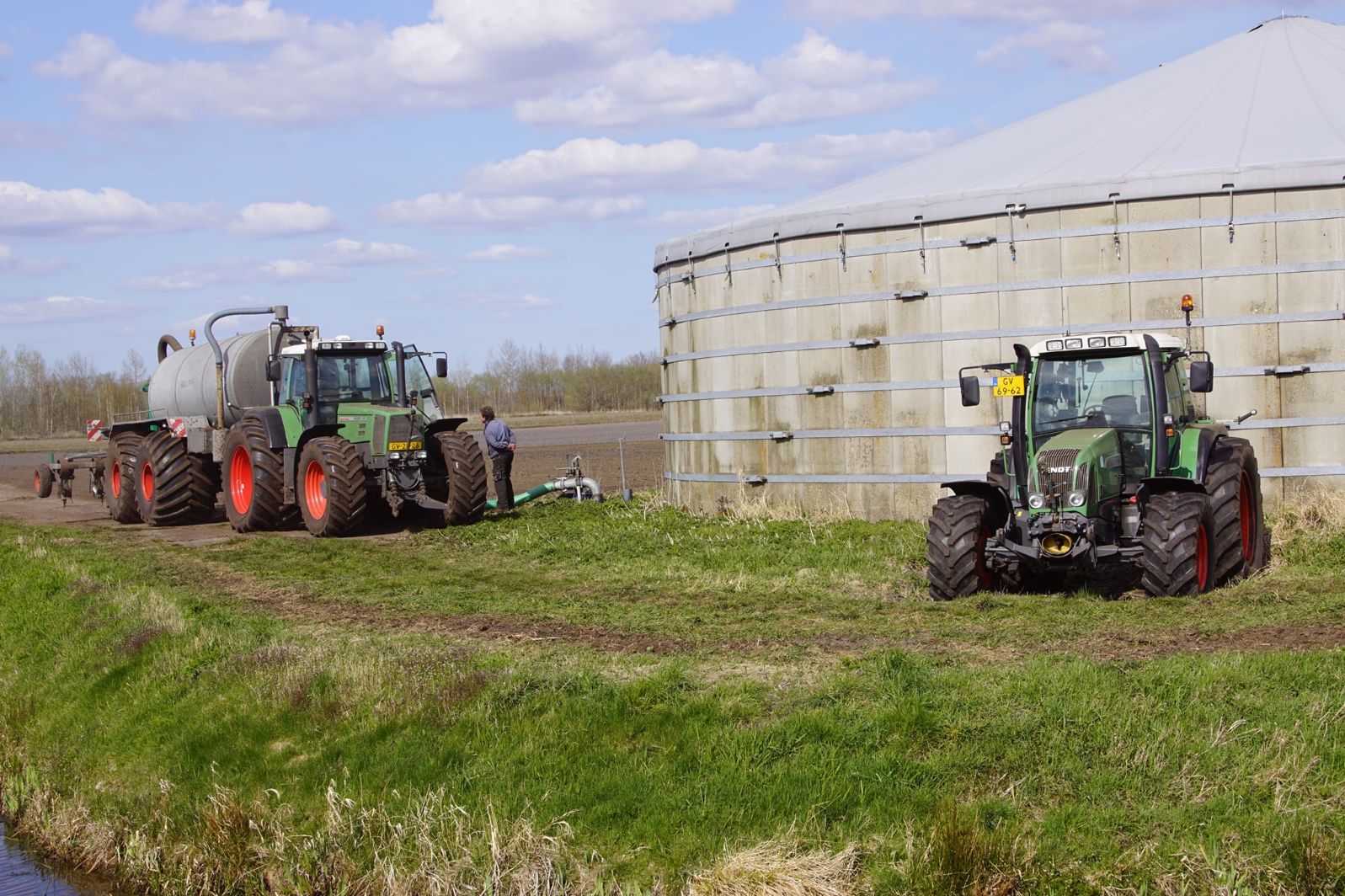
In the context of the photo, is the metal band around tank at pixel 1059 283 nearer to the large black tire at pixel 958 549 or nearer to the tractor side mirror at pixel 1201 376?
the tractor side mirror at pixel 1201 376

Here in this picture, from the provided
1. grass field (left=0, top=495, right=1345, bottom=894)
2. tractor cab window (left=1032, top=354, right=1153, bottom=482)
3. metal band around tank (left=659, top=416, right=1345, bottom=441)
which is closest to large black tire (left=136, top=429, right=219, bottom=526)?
metal band around tank (left=659, top=416, right=1345, bottom=441)

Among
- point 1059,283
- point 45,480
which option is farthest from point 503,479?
point 45,480

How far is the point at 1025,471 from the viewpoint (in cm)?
1225

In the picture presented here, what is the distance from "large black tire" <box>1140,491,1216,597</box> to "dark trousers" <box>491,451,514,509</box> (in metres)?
11.3

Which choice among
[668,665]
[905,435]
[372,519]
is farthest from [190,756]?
[372,519]

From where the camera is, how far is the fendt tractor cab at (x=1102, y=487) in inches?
455

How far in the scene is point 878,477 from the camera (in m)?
17.0

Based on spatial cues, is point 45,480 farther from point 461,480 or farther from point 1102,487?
point 1102,487

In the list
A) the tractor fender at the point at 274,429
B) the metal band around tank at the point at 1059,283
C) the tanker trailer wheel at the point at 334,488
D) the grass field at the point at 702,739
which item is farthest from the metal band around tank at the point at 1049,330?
the tractor fender at the point at 274,429

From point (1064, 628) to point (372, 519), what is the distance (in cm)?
1345

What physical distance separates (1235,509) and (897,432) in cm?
531

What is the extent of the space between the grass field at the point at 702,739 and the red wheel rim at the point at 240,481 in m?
7.28

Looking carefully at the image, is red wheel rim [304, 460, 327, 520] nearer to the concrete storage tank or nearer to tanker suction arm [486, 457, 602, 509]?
tanker suction arm [486, 457, 602, 509]

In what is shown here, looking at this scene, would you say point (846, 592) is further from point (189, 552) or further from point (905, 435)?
point (189, 552)
